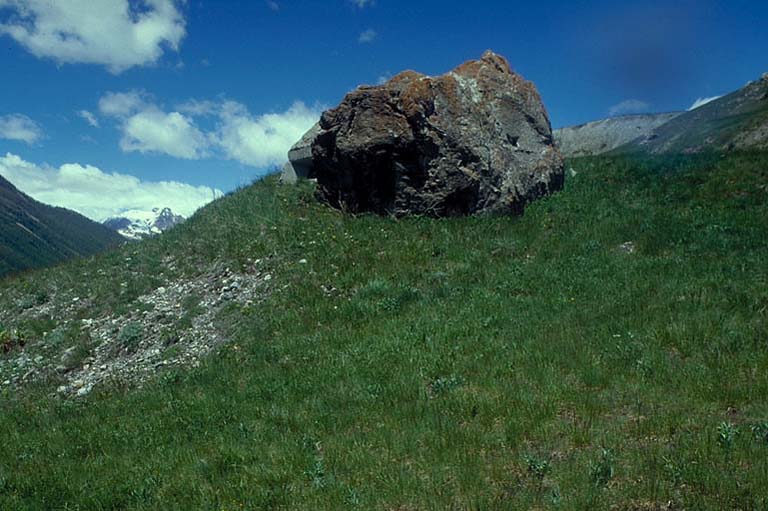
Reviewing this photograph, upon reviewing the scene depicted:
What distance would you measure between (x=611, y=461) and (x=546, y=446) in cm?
82

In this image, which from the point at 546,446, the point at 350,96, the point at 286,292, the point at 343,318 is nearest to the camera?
the point at 546,446

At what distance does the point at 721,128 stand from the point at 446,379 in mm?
32771

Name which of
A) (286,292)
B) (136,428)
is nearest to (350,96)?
(286,292)

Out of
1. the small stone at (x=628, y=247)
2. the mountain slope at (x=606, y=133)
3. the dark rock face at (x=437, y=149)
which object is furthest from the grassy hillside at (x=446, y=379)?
the mountain slope at (x=606, y=133)

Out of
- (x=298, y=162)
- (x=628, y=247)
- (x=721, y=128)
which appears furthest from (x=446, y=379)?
(x=721, y=128)

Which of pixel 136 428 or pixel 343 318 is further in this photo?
pixel 343 318

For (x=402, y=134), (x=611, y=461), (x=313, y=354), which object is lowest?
(x=611, y=461)

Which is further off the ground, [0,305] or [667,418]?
[0,305]

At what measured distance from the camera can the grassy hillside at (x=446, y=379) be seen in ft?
20.2

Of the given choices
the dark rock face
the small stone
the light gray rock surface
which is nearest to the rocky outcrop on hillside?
the dark rock face

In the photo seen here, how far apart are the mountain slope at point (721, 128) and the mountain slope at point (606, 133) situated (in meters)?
4.23

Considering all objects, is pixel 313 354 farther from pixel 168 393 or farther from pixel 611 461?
pixel 611 461

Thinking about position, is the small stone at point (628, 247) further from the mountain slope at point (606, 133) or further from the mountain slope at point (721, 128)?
the mountain slope at point (606, 133)

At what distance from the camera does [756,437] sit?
6.13 metres
